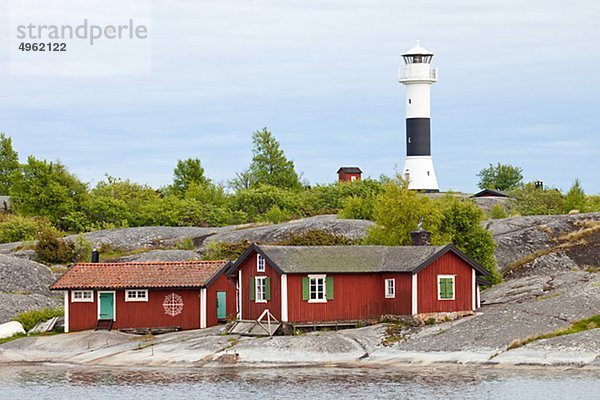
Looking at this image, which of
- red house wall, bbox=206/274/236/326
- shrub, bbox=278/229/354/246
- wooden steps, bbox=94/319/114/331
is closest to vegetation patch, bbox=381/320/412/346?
red house wall, bbox=206/274/236/326

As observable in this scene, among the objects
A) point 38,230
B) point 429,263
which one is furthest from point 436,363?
point 38,230

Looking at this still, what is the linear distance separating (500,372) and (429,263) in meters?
9.55

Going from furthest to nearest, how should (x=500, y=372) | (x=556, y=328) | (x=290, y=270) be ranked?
1. (x=290, y=270)
2. (x=556, y=328)
3. (x=500, y=372)

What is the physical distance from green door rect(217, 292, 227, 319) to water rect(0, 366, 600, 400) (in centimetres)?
986

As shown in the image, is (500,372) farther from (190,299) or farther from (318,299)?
(190,299)

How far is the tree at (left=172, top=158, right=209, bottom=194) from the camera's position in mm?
119188

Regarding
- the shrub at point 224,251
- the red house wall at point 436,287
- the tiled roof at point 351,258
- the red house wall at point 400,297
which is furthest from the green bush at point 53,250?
the red house wall at point 436,287

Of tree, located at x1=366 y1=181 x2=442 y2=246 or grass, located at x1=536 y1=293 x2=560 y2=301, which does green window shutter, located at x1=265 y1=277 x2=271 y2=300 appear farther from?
tree, located at x1=366 y1=181 x2=442 y2=246

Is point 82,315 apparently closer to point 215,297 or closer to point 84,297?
point 84,297

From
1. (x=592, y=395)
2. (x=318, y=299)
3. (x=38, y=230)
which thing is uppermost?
(x=38, y=230)

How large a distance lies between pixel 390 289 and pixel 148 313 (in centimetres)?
1171

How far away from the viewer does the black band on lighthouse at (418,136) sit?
93.5m

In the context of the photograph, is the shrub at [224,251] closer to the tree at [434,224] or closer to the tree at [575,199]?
the tree at [434,224]

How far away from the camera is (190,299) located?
5491 cm
